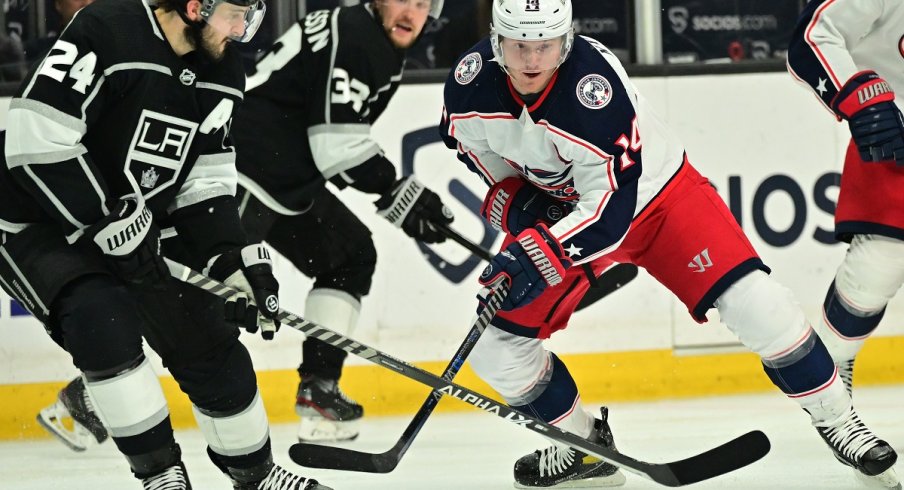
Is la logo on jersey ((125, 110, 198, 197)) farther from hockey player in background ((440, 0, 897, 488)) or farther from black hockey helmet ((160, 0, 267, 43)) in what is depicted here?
hockey player in background ((440, 0, 897, 488))

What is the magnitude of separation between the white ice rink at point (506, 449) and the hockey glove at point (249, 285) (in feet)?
2.13

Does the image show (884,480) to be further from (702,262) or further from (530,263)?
(530,263)

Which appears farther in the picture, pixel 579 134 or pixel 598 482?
pixel 598 482

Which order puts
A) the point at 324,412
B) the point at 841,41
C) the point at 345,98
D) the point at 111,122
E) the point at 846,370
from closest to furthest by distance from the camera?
the point at 111,122 → the point at 841,41 → the point at 846,370 → the point at 345,98 → the point at 324,412

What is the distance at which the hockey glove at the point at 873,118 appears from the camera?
2.64m

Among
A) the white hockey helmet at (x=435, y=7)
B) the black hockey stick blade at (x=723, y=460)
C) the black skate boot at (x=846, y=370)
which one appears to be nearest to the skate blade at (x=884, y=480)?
the black hockey stick blade at (x=723, y=460)

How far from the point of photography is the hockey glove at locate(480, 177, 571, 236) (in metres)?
2.67

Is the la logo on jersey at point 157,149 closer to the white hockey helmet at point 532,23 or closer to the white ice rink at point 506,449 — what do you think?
the white hockey helmet at point 532,23

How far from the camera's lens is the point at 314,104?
3354 millimetres

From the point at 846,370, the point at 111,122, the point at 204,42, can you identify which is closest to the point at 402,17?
the point at 204,42

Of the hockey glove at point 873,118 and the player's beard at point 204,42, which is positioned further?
the hockey glove at point 873,118

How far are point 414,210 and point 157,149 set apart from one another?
46.9 inches

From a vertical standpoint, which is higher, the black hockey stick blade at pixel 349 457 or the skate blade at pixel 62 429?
the black hockey stick blade at pixel 349 457

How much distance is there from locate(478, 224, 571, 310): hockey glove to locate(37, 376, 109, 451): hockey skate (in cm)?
148
